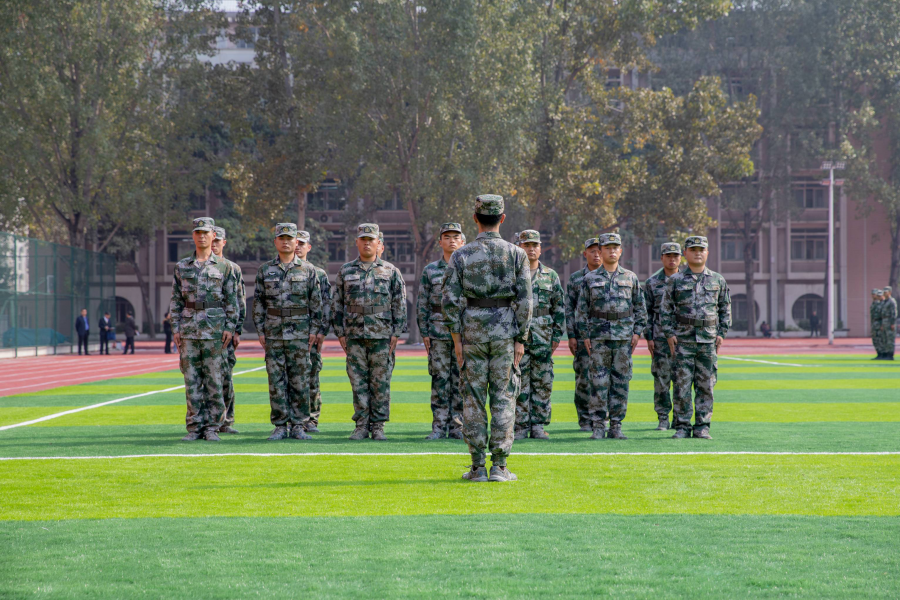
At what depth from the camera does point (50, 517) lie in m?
5.85

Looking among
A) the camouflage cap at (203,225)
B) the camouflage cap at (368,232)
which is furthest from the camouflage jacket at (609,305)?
the camouflage cap at (203,225)

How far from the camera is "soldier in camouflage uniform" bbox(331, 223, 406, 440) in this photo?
9664 millimetres

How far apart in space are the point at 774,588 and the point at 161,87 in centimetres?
3794

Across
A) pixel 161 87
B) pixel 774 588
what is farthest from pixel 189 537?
pixel 161 87

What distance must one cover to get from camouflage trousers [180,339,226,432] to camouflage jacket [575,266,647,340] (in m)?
3.93

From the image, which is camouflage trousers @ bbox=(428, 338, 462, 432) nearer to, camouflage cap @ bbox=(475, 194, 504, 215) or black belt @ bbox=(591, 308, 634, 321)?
black belt @ bbox=(591, 308, 634, 321)

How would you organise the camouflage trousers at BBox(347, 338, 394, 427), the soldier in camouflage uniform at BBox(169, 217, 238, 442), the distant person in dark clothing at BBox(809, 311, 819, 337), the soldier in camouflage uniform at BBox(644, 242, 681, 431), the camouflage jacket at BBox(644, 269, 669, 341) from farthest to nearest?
the distant person in dark clothing at BBox(809, 311, 819, 337) → the camouflage jacket at BBox(644, 269, 669, 341) → the soldier in camouflage uniform at BBox(644, 242, 681, 431) → the camouflage trousers at BBox(347, 338, 394, 427) → the soldier in camouflage uniform at BBox(169, 217, 238, 442)

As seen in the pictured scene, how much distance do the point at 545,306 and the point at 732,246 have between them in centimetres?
5378

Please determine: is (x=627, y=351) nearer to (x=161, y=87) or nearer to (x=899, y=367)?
(x=899, y=367)

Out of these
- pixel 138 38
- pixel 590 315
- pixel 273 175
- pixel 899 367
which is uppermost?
pixel 138 38

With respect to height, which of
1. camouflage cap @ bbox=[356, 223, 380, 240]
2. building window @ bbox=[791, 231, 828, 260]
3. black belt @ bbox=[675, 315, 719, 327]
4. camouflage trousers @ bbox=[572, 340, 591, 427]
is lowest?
camouflage trousers @ bbox=[572, 340, 591, 427]

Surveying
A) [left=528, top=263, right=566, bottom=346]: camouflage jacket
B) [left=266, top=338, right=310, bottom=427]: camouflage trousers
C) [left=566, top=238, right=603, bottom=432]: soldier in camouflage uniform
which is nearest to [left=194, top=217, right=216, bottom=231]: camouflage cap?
[left=266, top=338, right=310, bottom=427]: camouflage trousers

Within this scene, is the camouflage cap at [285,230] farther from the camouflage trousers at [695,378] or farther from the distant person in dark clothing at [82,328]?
the distant person in dark clothing at [82,328]

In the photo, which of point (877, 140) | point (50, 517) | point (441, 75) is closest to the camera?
point (50, 517)
